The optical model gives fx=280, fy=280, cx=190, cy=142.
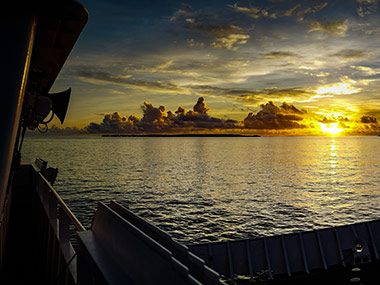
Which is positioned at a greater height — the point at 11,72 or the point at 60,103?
the point at 60,103

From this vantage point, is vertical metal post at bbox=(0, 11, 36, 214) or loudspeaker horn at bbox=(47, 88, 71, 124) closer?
vertical metal post at bbox=(0, 11, 36, 214)

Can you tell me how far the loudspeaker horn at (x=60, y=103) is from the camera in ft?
25.9

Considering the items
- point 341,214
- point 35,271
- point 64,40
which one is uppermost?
point 64,40

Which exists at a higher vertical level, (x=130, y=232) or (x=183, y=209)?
(x=130, y=232)

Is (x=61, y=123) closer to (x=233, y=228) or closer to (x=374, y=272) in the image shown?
(x=374, y=272)

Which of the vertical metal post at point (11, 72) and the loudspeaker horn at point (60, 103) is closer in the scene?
the vertical metal post at point (11, 72)

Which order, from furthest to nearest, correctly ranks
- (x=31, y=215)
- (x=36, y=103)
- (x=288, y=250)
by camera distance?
(x=288, y=250)
(x=31, y=215)
(x=36, y=103)

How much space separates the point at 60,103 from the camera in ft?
26.5

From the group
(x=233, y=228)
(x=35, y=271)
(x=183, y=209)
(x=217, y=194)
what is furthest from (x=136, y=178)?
(x=35, y=271)

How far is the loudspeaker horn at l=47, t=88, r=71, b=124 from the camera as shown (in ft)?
25.9

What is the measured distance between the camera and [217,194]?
52156mm

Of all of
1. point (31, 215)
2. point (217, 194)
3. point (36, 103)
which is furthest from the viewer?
point (217, 194)

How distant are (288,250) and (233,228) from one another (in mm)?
13914

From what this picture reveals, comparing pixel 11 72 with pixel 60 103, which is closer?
pixel 11 72
